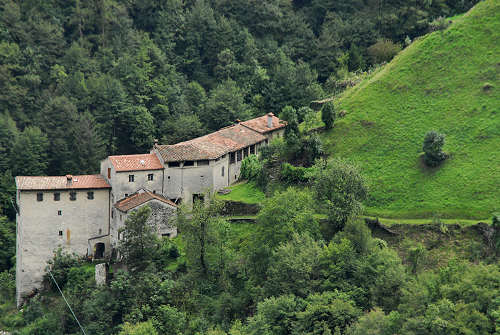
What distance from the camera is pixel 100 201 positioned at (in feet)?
235

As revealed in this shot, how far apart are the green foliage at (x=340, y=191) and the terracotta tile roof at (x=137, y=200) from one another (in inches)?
613

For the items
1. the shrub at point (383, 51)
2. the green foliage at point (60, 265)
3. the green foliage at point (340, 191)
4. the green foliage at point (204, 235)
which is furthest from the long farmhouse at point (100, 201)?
the shrub at point (383, 51)

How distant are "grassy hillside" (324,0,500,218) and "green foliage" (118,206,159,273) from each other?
20209 millimetres

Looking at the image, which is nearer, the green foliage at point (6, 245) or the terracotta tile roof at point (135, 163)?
the terracotta tile roof at point (135, 163)

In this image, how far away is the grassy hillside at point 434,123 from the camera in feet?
210

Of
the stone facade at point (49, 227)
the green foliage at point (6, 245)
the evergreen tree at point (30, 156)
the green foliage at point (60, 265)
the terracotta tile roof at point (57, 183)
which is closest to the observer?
the green foliage at point (60, 265)

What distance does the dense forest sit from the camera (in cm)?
5434

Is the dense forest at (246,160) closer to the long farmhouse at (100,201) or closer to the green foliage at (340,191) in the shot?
the green foliage at (340,191)

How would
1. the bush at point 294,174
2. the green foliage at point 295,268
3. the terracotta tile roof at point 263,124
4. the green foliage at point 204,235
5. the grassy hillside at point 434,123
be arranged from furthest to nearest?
1. the terracotta tile roof at point 263,124
2. the bush at point 294,174
3. the grassy hillside at point 434,123
4. the green foliage at point 204,235
5. the green foliage at point 295,268

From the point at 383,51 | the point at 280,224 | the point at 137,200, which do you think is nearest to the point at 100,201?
the point at 137,200

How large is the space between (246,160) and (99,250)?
17.9m

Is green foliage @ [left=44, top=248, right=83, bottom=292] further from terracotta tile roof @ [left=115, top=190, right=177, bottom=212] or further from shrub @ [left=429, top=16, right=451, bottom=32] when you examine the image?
shrub @ [left=429, top=16, right=451, bottom=32]

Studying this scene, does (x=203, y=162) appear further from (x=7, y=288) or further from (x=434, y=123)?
(x=7, y=288)

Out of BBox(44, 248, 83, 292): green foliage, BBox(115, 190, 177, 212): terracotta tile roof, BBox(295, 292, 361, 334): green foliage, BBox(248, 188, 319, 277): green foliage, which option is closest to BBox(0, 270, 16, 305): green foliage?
BBox(44, 248, 83, 292): green foliage
